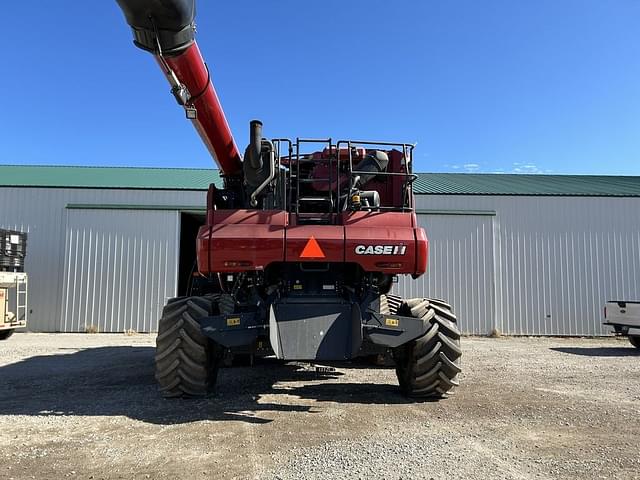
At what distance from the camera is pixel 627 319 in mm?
14125

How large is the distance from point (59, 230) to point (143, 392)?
13.0 m

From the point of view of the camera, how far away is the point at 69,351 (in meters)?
12.2

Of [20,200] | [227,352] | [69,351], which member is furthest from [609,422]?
[20,200]

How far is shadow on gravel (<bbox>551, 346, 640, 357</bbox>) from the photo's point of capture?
12.8 meters

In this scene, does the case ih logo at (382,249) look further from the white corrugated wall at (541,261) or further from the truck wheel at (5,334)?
the truck wheel at (5,334)

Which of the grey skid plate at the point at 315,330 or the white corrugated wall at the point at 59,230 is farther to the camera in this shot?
the white corrugated wall at the point at 59,230

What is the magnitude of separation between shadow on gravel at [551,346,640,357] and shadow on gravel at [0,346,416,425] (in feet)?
26.1

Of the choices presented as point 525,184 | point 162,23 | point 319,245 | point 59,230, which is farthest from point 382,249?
→ point 525,184

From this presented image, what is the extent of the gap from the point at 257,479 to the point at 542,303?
16291 mm

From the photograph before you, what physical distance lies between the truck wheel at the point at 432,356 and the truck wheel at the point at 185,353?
2.64 m

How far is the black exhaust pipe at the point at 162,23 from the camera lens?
159 inches

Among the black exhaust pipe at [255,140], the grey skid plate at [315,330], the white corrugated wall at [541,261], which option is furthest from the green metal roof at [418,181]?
the grey skid plate at [315,330]

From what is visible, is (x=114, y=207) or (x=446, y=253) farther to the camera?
(x=446, y=253)

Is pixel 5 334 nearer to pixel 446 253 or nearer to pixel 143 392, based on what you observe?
pixel 143 392
